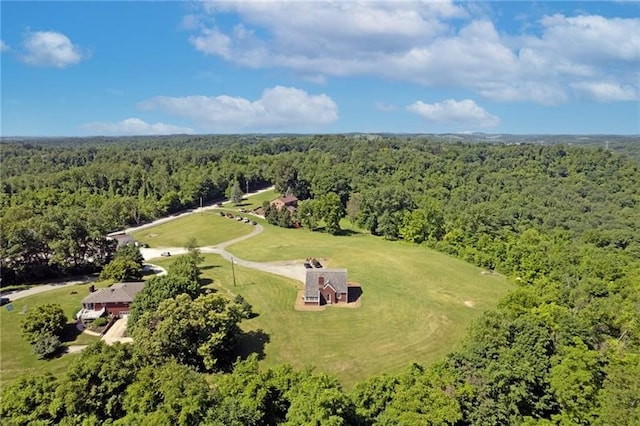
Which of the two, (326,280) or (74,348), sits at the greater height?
(326,280)

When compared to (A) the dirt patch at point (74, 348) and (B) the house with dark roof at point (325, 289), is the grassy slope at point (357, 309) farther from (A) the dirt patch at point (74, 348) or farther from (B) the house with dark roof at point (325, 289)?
(B) the house with dark roof at point (325, 289)

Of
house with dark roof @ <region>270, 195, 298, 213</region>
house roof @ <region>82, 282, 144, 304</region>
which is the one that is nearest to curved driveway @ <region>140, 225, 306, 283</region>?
house roof @ <region>82, 282, 144, 304</region>

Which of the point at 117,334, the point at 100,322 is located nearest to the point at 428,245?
the point at 117,334

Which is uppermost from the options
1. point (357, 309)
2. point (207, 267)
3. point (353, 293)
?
point (207, 267)

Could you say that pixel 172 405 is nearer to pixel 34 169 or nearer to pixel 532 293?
pixel 532 293

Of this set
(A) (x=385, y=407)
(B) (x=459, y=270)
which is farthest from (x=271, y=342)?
(B) (x=459, y=270)

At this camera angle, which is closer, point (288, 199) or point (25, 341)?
point (25, 341)

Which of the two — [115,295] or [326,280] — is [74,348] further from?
[326,280]
